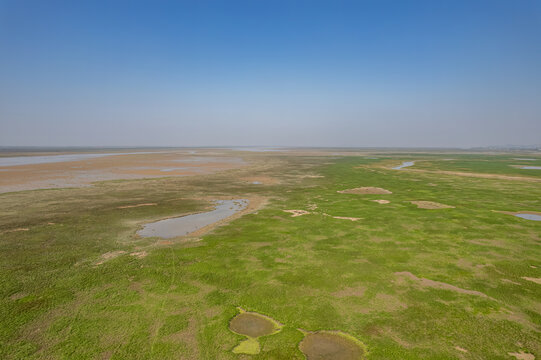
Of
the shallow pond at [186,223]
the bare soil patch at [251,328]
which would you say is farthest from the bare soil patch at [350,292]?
the shallow pond at [186,223]

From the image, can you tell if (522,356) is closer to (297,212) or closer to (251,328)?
(251,328)

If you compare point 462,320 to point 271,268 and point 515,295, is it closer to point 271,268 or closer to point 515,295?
point 515,295

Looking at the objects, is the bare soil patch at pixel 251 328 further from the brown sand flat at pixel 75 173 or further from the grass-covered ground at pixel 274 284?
the brown sand flat at pixel 75 173

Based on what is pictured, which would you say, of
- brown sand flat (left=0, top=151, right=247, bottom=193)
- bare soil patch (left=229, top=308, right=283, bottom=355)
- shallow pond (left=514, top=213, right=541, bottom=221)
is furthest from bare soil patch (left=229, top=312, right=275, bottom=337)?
brown sand flat (left=0, top=151, right=247, bottom=193)

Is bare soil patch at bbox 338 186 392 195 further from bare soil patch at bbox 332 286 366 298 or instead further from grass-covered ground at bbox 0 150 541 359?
bare soil patch at bbox 332 286 366 298

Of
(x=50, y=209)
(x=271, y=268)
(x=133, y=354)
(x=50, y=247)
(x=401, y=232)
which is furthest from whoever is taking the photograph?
(x=50, y=209)

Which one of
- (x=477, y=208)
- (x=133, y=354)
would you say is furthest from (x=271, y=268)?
(x=477, y=208)

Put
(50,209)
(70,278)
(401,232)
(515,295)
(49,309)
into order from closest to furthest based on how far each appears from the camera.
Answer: (49,309) → (515,295) → (70,278) → (401,232) → (50,209)
